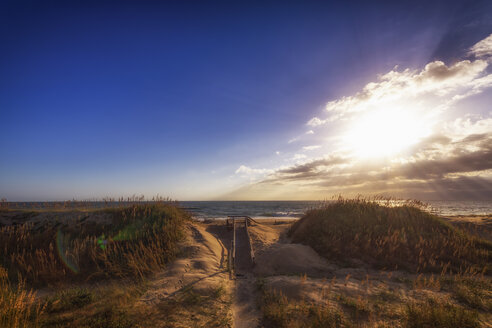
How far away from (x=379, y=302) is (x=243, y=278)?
4.30m

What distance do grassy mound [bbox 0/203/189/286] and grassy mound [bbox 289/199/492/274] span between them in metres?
7.67

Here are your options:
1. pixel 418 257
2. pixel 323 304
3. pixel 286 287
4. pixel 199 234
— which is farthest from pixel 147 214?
pixel 418 257

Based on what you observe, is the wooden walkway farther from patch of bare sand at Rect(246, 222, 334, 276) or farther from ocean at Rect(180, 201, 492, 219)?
ocean at Rect(180, 201, 492, 219)

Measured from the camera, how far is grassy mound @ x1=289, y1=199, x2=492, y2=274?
8.88m

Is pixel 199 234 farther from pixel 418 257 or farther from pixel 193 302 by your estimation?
pixel 418 257

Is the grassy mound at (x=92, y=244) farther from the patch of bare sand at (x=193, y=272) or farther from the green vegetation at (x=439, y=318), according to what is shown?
the green vegetation at (x=439, y=318)

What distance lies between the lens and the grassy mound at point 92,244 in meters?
7.48

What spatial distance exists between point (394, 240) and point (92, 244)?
14.0 meters

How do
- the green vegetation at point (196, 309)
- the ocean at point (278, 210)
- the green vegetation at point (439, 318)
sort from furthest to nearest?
the ocean at point (278, 210) → the green vegetation at point (196, 309) → the green vegetation at point (439, 318)

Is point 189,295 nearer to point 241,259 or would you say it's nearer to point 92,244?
point 241,259

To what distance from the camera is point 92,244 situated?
30.4 ft

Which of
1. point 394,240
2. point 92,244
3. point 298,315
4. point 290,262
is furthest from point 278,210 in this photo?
point 298,315

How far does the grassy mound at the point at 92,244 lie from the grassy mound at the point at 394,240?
767 centimetres

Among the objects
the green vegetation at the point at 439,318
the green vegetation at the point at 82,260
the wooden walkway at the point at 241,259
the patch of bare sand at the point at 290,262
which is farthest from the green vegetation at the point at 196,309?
the green vegetation at the point at 439,318
